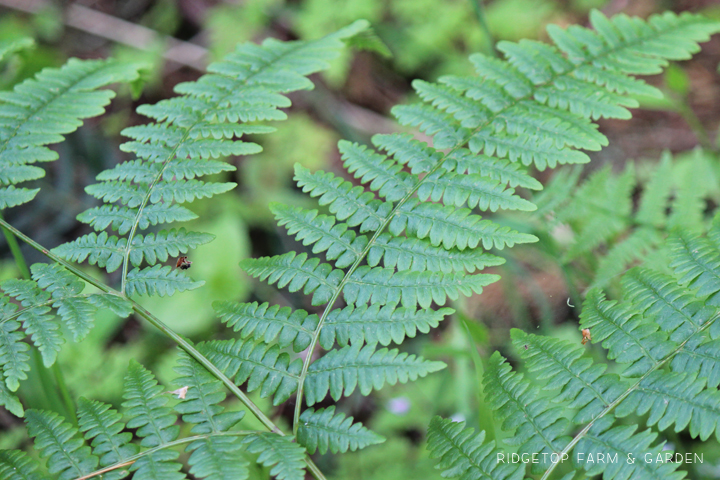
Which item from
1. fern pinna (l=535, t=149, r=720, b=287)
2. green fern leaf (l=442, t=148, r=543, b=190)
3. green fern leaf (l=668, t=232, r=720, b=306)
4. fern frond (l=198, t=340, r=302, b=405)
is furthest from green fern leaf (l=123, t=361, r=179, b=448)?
fern pinna (l=535, t=149, r=720, b=287)

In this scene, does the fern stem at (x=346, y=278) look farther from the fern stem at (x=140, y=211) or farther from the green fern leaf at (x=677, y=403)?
the green fern leaf at (x=677, y=403)

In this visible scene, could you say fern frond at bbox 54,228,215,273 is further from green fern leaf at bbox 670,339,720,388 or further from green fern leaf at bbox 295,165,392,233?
green fern leaf at bbox 670,339,720,388

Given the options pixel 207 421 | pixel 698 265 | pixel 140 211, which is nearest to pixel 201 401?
pixel 207 421

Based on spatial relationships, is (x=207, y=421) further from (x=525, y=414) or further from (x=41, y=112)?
(x=41, y=112)

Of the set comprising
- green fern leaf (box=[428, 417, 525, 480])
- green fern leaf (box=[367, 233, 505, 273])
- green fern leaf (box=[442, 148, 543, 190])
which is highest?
green fern leaf (box=[442, 148, 543, 190])

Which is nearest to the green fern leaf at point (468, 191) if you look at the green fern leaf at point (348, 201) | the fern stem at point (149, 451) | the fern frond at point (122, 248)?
the green fern leaf at point (348, 201)
